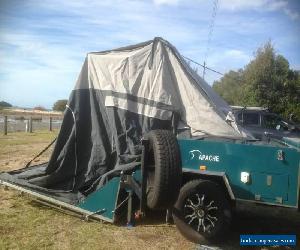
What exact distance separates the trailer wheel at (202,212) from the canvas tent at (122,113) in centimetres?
159

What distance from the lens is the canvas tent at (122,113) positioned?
Answer: 754 cm

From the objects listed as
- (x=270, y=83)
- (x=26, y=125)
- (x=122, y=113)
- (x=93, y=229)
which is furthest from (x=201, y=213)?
(x=270, y=83)

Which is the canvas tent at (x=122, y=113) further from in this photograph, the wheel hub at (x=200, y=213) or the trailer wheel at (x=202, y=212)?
the wheel hub at (x=200, y=213)

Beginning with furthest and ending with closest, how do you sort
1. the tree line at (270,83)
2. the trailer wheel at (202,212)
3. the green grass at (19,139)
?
the tree line at (270,83), the green grass at (19,139), the trailer wheel at (202,212)

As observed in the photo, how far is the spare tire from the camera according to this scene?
547 centimetres

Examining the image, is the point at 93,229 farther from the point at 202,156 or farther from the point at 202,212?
the point at 202,156

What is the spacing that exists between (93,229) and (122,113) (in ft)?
7.59

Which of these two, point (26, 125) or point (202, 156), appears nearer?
point (202, 156)

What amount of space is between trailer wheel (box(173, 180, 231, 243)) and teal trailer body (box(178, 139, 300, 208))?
0.75 feet

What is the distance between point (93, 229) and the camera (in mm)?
6398

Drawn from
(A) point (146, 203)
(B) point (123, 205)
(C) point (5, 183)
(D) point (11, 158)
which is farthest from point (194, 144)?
(D) point (11, 158)

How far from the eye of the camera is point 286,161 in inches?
224

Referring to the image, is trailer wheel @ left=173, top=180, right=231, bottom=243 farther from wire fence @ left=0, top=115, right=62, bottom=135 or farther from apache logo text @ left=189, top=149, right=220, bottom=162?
wire fence @ left=0, top=115, right=62, bottom=135

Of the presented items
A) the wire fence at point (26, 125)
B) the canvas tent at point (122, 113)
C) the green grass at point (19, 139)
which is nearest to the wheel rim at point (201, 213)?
the canvas tent at point (122, 113)
